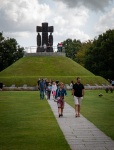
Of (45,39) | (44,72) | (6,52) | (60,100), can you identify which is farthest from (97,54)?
(60,100)

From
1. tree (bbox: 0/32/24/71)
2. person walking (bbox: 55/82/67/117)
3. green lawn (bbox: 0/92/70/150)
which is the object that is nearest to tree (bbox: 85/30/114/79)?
tree (bbox: 0/32/24/71)

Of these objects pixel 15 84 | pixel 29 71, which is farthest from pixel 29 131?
pixel 29 71

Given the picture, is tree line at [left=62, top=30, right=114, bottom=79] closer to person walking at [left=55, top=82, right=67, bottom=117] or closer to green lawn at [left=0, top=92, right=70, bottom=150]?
person walking at [left=55, top=82, right=67, bottom=117]

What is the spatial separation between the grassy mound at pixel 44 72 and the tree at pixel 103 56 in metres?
9.39

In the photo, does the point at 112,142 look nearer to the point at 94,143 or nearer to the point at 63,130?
the point at 94,143

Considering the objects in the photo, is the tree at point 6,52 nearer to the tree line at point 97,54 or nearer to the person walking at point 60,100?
the tree line at point 97,54

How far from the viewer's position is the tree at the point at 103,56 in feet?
284

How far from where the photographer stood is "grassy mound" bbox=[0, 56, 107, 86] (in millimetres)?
66988

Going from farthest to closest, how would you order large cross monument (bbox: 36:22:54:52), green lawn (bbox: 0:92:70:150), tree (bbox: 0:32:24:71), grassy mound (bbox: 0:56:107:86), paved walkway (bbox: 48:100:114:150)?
tree (bbox: 0:32:24:71), large cross monument (bbox: 36:22:54:52), grassy mound (bbox: 0:56:107:86), green lawn (bbox: 0:92:70:150), paved walkway (bbox: 48:100:114:150)

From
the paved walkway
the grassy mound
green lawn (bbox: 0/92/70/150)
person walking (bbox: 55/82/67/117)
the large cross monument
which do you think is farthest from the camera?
the large cross monument

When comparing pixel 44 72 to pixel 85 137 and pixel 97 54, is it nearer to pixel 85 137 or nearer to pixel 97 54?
pixel 97 54

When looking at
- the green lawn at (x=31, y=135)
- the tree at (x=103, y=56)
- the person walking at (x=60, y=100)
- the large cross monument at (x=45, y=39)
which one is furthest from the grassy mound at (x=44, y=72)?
the green lawn at (x=31, y=135)

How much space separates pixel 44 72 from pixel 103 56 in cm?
1939

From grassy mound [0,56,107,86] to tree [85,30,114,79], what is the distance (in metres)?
9.39
